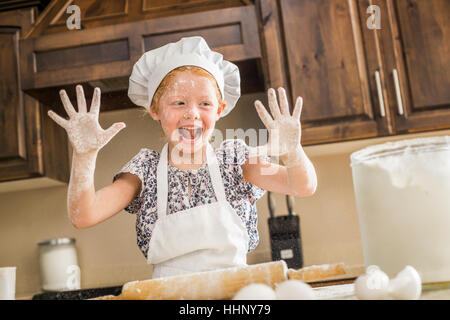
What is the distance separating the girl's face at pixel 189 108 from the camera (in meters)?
0.66

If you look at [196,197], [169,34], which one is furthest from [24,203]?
[196,197]

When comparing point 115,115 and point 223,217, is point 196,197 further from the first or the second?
point 115,115

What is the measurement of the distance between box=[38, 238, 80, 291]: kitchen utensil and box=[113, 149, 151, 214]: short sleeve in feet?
2.40

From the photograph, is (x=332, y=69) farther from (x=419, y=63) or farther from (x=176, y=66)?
(x=176, y=66)

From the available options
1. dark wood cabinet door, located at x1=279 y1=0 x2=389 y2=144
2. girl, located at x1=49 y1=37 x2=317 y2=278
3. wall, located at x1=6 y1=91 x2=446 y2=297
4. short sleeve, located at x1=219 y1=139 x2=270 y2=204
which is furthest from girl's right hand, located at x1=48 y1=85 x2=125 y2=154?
dark wood cabinet door, located at x1=279 y1=0 x2=389 y2=144

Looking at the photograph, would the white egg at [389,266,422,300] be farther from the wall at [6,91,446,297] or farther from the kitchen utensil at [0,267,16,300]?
the wall at [6,91,446,297]

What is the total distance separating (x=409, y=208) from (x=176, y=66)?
487 millimetres

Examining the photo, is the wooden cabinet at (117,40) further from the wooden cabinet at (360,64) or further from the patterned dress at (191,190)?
the patterned dress at (191,190)

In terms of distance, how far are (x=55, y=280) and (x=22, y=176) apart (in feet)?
1.11

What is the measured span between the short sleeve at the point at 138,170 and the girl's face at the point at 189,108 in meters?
0.08

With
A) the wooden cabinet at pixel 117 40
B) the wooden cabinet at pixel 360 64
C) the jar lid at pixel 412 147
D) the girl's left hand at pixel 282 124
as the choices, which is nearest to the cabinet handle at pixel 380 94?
the wooden cabinet at pixel 360 64

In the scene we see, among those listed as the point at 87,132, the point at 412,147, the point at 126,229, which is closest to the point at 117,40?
the point at 126,229

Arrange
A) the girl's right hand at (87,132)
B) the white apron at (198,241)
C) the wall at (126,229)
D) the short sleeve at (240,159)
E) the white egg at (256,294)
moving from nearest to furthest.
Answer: the white egg at (256,294), the girl's right hand at (87,132), the white apron at (198,241), the short sleeve at (240,159), the wall at (126,229)

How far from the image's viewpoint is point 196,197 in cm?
75
